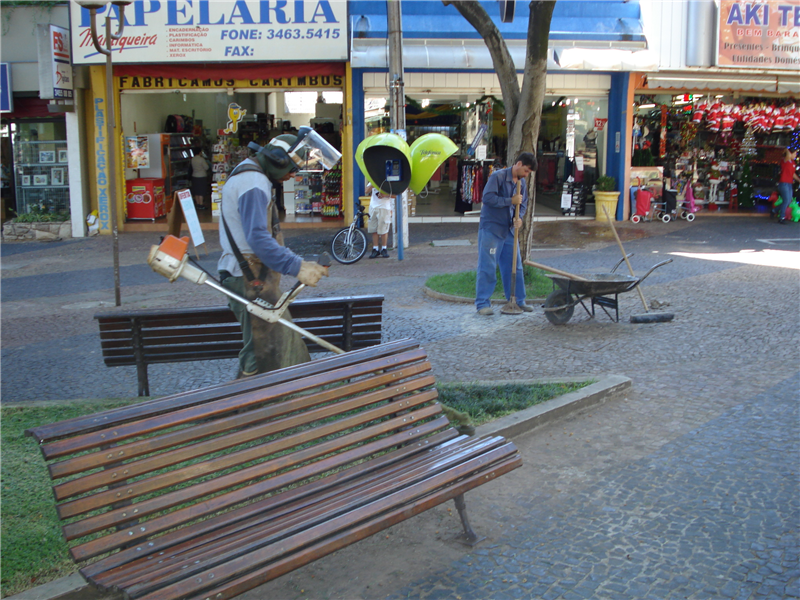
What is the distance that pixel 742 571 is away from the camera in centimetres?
350

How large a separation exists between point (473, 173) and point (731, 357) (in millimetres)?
11705

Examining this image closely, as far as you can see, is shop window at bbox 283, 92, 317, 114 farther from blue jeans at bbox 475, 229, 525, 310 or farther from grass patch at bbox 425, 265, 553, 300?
blue jeans at bbox 475, 229, 525, 310

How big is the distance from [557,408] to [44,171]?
15.7 meters

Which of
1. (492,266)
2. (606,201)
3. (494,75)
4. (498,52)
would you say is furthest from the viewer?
(606,201)

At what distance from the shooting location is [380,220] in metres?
12.9

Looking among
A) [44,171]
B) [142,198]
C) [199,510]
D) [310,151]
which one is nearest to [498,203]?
[310,151]

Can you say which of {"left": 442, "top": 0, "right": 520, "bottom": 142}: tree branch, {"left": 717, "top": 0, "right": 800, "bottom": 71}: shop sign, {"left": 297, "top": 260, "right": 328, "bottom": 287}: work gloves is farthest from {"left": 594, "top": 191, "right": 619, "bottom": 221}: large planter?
{"left": 297, "top": 260, "right": 328, "bottom": 287}: work gloves

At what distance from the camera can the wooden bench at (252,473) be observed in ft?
9.02

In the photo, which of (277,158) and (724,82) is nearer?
(277,158)

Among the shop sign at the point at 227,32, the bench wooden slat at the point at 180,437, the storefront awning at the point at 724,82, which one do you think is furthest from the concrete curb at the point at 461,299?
the storefront awning at the point at 724,82

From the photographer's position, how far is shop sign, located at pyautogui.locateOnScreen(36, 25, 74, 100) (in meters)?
15.3

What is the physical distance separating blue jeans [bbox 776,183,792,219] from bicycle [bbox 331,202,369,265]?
34.1 feet

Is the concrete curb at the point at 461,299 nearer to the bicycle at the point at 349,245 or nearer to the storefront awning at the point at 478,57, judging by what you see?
the bicycle at the point at 349,245

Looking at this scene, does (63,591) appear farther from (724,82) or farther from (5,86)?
(724,82)
